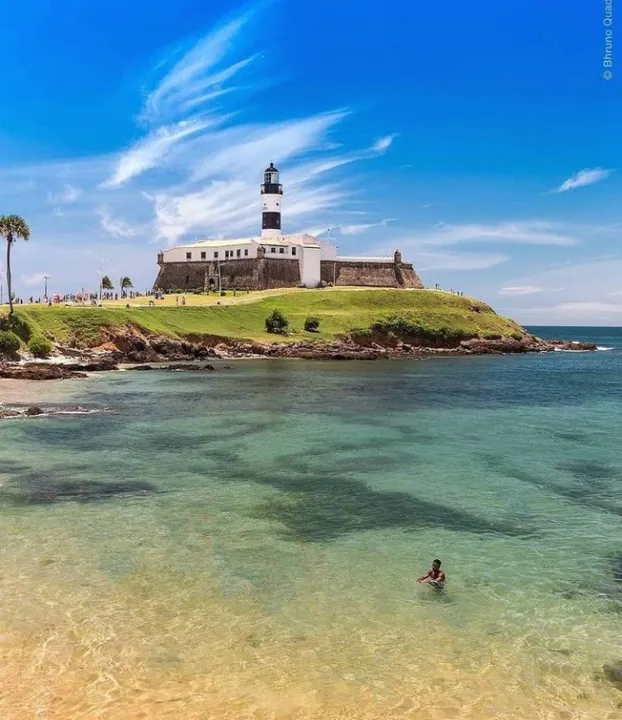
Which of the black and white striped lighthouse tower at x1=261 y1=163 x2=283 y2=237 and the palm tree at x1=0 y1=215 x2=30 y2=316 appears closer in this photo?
the palm tree at x1=0 y1=215 x2=30 y2=316

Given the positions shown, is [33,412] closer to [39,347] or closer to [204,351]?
[39,347]

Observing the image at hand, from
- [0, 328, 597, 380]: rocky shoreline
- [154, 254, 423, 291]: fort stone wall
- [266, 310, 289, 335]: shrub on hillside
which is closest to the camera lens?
[0, 328, 597, 380]: rocky shoreline

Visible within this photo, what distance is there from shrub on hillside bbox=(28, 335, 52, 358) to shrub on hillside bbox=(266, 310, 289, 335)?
36.5 m

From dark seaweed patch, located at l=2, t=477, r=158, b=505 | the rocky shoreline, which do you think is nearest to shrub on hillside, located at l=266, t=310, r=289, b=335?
the rocky shoreline

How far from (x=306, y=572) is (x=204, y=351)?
72.7 m

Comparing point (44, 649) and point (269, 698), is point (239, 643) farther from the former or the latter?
point (44, 649)

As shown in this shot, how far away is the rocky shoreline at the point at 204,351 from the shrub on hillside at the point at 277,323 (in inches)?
203

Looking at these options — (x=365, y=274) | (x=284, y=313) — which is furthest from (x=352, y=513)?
(x=365, y=274)

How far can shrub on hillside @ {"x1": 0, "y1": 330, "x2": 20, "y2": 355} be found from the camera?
67.7 metres

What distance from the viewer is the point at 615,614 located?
1459 cm

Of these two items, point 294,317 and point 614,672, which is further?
point 294,317

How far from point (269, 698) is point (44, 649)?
4.57 meters

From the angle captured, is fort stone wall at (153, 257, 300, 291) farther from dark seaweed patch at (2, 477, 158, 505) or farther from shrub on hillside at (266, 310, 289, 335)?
dark seaweed patch at (2, 477, 158, 505)

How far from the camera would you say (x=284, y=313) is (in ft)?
366
